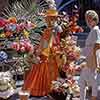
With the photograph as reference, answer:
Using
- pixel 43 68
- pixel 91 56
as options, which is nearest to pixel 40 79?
pixel 43 68

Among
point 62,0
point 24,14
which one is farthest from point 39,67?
point 62,0

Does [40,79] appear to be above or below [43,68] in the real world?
below

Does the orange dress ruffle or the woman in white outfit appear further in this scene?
the orange dress ruffle

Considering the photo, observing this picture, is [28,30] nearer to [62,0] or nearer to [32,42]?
[32,42]

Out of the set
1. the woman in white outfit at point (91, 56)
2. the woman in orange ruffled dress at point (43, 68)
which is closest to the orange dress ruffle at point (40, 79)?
the woman in orange ruffled dress at point (43, 68)

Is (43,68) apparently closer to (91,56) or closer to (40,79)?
(40,79)

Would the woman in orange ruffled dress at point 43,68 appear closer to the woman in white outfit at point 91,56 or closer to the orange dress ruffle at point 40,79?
the orange dress ruffle at point 40,79

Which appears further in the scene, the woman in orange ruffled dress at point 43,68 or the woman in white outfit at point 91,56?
the woman in orange ruffled dress at point 43,68

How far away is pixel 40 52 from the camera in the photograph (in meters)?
5.49

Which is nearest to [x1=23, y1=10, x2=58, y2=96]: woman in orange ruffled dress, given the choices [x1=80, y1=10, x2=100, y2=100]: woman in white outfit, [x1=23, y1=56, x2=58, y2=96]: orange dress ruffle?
[x1=23, y1=56, x2=58, y2=96]: orange dress ruffle

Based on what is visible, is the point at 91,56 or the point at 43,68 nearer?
the point at 91,56

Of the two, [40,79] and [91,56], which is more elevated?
[91,56]

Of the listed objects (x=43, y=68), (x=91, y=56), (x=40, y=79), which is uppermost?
(x=91, y=56)

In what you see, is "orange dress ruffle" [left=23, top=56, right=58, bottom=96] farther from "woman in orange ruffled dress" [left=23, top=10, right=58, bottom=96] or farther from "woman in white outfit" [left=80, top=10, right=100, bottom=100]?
"woman in white outfit" [left=80, top=10, right=100, bottom=100]
